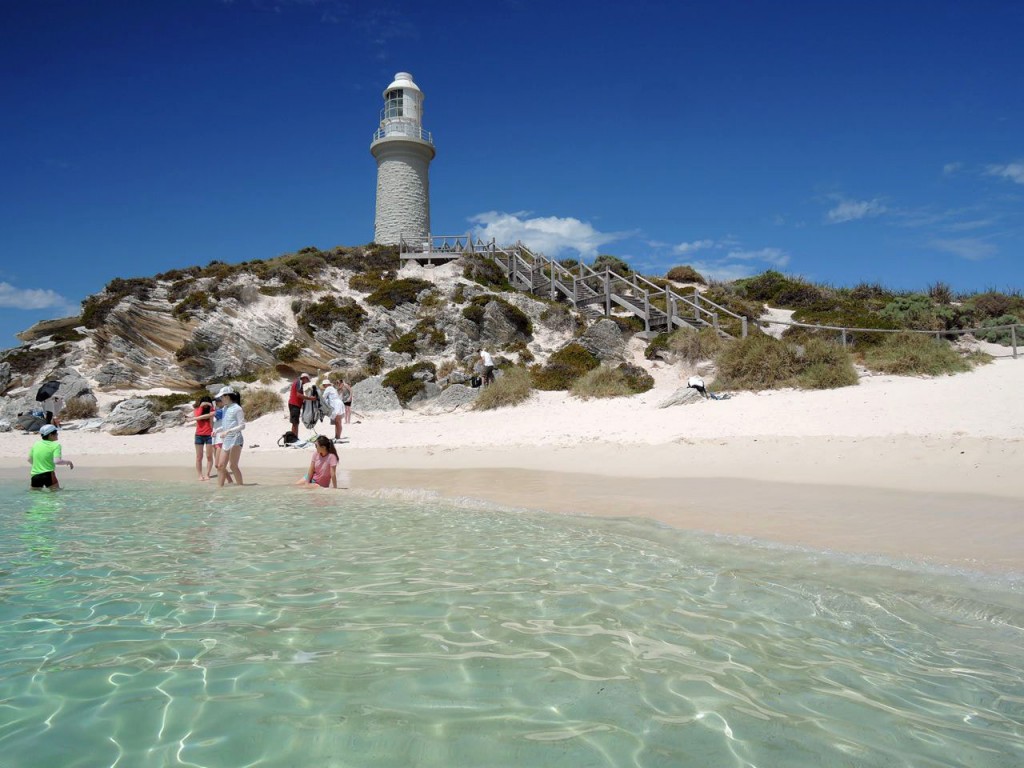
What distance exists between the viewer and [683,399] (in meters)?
14.4

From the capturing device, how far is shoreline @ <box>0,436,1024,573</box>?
5762 millimetres

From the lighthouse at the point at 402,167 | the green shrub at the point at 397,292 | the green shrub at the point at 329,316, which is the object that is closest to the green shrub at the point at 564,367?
the green shrub at the point at 397,292

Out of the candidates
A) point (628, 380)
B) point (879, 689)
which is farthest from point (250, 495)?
point (628, 380)

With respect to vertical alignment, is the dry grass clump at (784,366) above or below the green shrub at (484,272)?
below

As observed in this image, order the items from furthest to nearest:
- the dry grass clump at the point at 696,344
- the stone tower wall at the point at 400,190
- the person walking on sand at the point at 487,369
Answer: the stone tower wall at the point at 400,190 → the dry grass clump at the point at 696,344 → the person walking on sand at the point at 487,369

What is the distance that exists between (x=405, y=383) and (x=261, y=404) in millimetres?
4364

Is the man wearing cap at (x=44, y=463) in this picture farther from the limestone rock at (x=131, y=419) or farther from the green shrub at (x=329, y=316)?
the green shrub at (x=329, y=316)

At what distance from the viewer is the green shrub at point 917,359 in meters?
14.0

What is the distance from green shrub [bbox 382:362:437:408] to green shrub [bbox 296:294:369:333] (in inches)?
223

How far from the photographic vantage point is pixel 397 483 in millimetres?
10312

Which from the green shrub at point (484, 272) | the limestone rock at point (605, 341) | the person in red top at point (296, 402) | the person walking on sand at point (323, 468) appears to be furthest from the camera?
the green shrub at point (484, 272)

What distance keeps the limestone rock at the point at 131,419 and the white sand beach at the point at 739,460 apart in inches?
20.9

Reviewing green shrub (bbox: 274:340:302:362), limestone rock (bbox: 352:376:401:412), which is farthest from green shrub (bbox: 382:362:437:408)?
green shrub (bbox: 274:340:302:362)

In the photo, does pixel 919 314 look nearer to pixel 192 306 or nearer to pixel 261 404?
pixel 261 404
